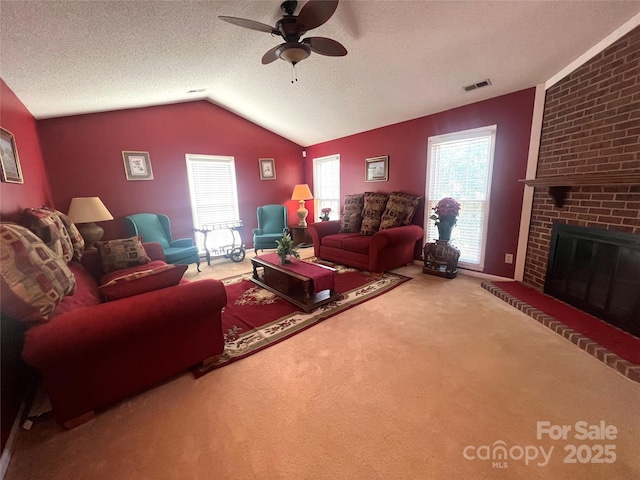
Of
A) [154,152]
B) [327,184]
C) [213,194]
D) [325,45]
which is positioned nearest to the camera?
[325,45]

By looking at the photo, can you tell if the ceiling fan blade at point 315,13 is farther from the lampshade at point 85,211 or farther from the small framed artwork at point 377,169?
the lampshade at point 85,211

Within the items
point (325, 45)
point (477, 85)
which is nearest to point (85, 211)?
point (325, 45)

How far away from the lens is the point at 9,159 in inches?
82.2

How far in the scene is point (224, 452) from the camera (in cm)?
125

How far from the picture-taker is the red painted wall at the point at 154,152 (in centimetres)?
350

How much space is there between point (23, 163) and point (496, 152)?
16.5 feet

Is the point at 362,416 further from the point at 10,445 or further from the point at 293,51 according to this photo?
the point at 293,51

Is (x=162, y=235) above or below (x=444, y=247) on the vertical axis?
above

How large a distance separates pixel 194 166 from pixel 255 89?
178 cm

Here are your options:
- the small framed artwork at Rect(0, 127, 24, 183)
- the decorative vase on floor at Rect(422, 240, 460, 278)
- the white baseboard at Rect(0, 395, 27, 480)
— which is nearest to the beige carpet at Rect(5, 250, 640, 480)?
the white baseboard at Rect(0, 395, 27, 480)

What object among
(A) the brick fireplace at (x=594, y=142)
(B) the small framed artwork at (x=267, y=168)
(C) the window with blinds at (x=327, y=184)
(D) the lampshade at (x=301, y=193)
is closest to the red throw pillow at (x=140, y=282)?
(A) the brick fireplace at (x=594, y=142)

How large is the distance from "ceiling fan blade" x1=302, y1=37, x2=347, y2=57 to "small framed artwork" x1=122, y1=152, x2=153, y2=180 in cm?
337

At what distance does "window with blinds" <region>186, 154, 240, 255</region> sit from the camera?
457 centimetres

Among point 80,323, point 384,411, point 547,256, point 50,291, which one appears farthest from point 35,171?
point 547,256
